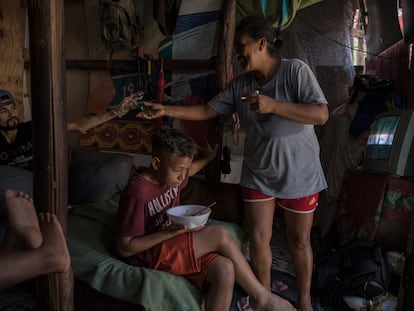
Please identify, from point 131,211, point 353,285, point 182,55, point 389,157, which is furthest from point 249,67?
point 353,285

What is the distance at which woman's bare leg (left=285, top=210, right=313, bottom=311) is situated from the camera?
78.1 inches

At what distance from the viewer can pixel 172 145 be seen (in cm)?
175

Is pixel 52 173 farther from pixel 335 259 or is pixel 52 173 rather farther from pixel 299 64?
pixel 335 259

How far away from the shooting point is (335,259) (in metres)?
2.49

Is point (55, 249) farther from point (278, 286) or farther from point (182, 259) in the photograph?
point (278, 286)

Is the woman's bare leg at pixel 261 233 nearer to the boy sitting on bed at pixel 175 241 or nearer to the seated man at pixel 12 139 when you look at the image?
the boy sitting on bed at pixel 175 241

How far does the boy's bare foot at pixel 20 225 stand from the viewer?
4.49 ft

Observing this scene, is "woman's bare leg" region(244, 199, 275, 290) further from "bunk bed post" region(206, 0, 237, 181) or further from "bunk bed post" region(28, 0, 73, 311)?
"bunk bed post" region(28, 0, 73, 311)

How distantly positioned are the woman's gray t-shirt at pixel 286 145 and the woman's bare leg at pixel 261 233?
0.39 feet

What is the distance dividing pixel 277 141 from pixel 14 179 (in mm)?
1769

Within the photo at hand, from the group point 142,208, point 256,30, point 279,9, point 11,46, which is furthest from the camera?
point 11,46

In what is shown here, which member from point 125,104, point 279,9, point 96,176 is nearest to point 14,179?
point 96,176

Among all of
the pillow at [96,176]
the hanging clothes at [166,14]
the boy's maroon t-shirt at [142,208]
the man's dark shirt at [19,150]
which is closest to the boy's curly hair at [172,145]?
the boy's maroon t-shirt at [142,208]

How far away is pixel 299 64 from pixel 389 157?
0.94 m
